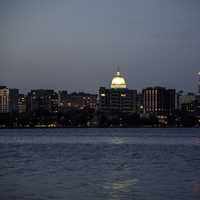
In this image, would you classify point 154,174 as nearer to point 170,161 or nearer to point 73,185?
point 73,185

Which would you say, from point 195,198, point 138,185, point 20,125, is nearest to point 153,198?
point 195,198

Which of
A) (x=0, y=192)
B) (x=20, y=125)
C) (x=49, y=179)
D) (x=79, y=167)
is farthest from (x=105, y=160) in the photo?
(x=20, y=125)

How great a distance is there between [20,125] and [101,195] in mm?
173614

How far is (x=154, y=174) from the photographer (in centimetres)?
3538

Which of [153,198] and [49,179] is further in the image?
[49,179]

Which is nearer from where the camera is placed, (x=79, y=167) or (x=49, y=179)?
(x=49, y=179)

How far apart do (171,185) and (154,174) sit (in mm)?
5524

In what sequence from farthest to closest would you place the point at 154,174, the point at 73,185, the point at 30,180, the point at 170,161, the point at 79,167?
the point at 170,161
the point at 79,167
the point at 154,174
the point at 30,180
the point at 73,185

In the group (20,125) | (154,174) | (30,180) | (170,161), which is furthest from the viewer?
(20,125)

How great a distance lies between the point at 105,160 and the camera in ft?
156

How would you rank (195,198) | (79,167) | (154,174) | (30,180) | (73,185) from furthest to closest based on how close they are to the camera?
(79,167)
(154,174)
(30,180)
(73,185)
(195,198)

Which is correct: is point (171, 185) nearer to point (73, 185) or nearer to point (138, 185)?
point (138, 185)

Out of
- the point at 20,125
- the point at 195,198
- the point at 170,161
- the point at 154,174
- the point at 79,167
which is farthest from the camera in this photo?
the point at 20,125

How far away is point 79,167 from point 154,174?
631cm
